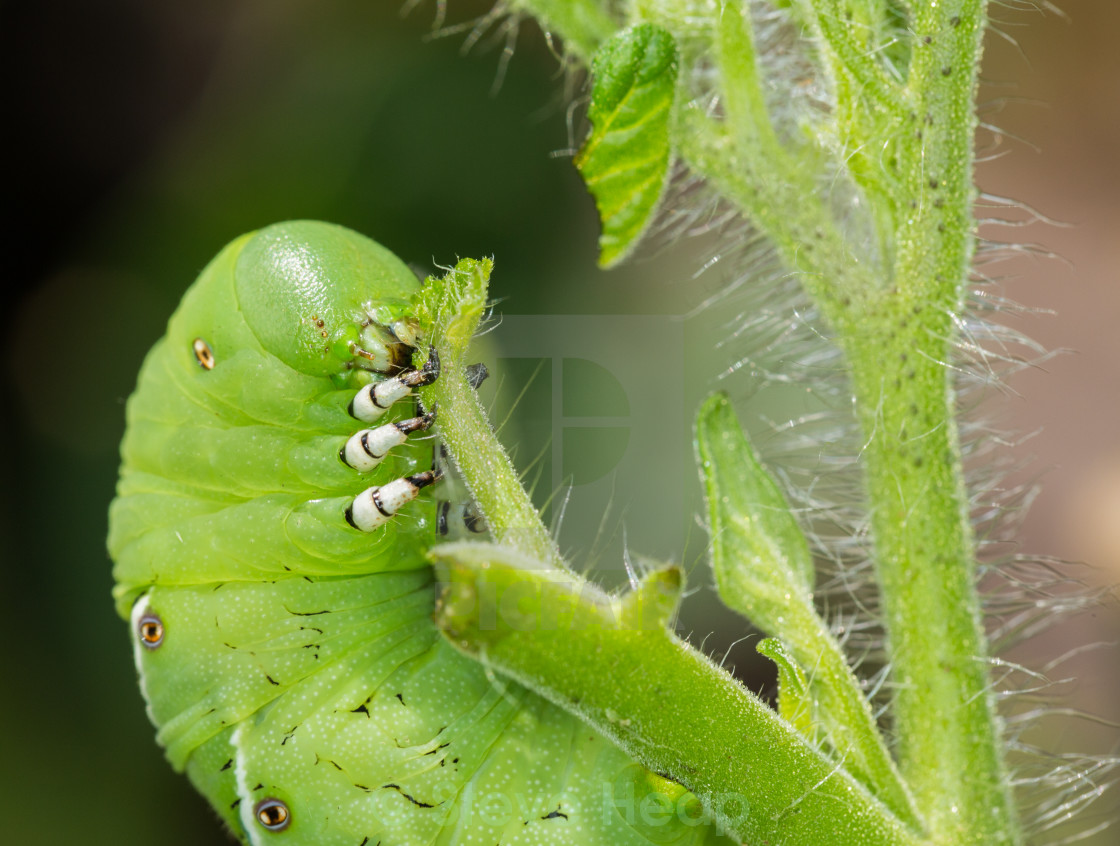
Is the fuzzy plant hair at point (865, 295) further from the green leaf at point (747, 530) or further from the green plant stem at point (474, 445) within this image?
the green plant stem at point (474, 445)

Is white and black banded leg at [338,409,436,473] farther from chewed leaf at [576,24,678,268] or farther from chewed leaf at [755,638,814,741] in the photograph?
chewed leaf at [755,638,814,741]

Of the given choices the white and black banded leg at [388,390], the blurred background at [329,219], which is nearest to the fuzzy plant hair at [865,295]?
the white and black banded leg at [388,390]

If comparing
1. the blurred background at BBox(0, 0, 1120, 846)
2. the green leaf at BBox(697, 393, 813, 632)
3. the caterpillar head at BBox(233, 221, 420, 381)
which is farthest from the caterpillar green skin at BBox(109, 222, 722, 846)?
the blurred background at BBox(0, 0, 1120, 846)

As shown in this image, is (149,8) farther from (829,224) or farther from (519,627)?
(519,627)

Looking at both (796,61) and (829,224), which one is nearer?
(829,224)

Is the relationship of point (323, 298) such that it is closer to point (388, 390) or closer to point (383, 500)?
point (388, 390)

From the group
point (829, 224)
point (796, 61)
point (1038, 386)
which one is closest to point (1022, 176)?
point (1038, 386)
